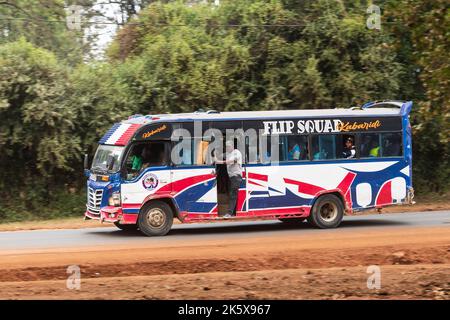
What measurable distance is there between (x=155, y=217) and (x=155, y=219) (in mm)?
47

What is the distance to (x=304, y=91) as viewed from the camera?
92.2 feet

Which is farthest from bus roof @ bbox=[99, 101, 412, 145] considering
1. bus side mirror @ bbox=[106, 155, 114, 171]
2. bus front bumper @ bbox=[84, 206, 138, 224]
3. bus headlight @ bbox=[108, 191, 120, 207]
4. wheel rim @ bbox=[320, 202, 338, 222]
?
wheel rim @ bbox=[320, 202, 338, 222]

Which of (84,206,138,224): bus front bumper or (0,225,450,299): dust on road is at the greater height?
(84,206,138,224): bus front bumper

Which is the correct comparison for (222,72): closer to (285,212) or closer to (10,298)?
(285,212)

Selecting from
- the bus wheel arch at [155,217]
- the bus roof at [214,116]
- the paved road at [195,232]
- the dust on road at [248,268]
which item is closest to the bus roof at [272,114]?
the bus roof at [214,116]

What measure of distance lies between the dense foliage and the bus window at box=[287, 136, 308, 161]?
594cm

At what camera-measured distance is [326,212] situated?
20.7 metres

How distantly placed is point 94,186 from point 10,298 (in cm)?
802

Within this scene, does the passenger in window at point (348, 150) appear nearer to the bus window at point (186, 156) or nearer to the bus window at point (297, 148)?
the bus window at point (297, 148)

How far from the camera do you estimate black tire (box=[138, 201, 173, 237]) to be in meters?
19.0

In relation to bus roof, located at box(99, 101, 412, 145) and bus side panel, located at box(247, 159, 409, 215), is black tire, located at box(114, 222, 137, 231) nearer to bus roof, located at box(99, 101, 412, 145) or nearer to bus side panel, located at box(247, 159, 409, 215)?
bus roof, located at box(99, 101, 412, 145)

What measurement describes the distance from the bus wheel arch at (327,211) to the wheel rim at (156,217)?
382 centimetres

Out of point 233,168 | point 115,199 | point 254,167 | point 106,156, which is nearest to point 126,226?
point 115,199
